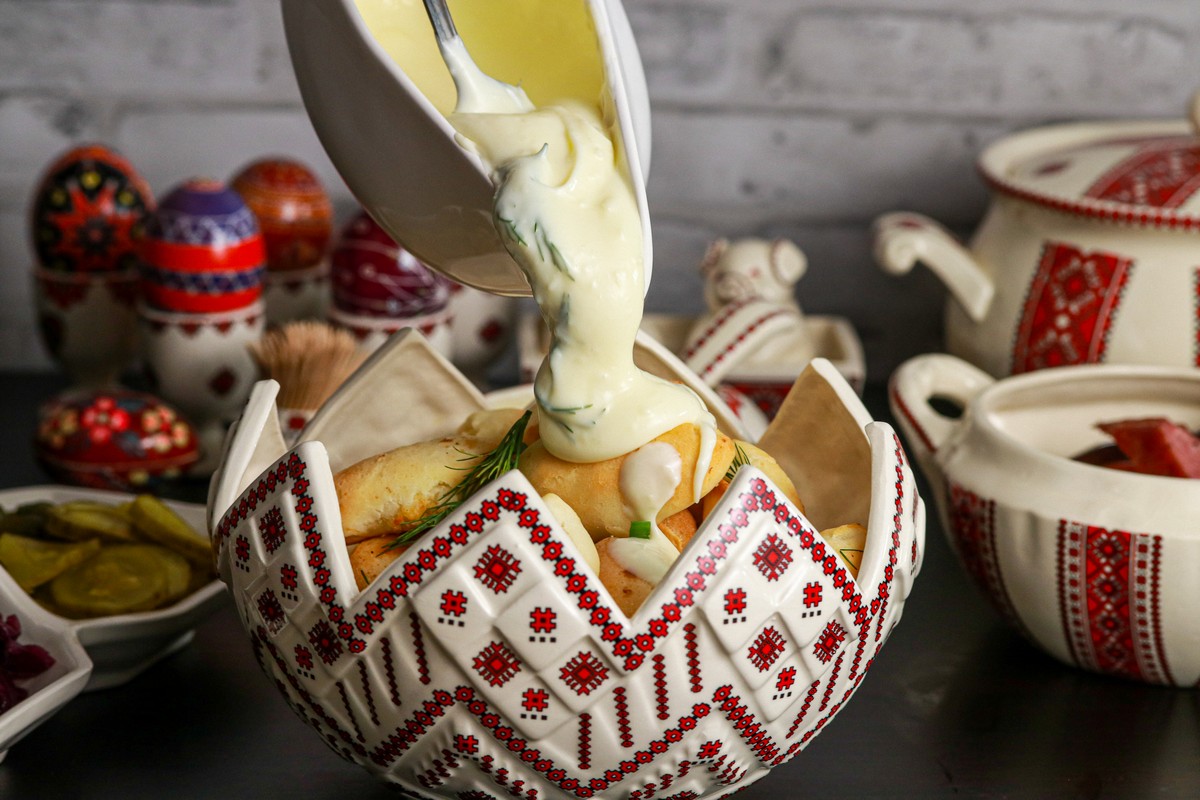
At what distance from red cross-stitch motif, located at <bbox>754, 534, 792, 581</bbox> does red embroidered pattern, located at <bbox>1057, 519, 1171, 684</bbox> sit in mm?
210

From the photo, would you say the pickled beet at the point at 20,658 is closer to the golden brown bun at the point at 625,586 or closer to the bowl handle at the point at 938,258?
the golden brown bun at the point at 625,586

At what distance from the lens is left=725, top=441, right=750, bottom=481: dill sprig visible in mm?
458

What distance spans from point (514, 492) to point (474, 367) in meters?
0.56

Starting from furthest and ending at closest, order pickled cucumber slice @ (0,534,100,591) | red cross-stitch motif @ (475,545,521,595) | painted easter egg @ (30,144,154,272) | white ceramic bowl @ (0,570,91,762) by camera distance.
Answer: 1. painted easter egg @ (30,144,154,272)
2. pickled cucumber slice @ (0,534,100,591)
3. white ceramic bowl @ (0,570,91,762)
4. red cross-stitch motif @ (475,545,521,595)

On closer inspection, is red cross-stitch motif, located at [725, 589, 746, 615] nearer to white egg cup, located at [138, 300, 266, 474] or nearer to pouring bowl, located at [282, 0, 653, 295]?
pouring bowl, located at [282, 0, 653, 295]

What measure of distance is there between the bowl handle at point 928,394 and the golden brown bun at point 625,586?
0.26 meters

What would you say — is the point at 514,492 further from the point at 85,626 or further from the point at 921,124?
the point at 921,124

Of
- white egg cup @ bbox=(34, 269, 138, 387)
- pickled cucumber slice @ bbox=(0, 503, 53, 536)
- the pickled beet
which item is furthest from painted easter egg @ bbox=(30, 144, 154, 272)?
the pickled beet

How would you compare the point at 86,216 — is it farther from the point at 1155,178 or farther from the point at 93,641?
the point at 1155,178

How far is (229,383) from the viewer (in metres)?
0.81

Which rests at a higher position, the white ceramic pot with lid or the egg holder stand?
the white ceramic pot with lid

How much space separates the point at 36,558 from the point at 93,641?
0.21 ft

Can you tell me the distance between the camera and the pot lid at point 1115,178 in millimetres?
750

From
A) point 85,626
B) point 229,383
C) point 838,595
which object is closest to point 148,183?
point 229,383
